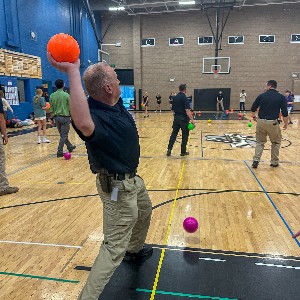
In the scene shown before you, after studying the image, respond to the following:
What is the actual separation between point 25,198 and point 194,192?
2887 millimetres

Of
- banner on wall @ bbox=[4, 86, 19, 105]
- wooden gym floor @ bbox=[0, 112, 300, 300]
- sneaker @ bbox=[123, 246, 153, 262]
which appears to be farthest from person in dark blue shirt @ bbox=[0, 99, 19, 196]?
banner on wall @ bbox=[4, 86, 19, 105]

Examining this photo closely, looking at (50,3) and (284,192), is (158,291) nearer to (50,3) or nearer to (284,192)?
(284,192)

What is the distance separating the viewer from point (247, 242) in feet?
11.5

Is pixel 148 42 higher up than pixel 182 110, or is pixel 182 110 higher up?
pixel 148 42

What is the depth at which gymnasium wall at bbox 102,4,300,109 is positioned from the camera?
24391 mm

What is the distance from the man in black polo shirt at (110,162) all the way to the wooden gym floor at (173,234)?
1.86ft

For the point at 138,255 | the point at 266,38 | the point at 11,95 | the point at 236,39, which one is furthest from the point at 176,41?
the point at 138,255

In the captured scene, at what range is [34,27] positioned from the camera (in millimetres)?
16875

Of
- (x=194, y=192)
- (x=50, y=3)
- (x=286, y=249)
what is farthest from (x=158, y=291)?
(x=50, y=3)

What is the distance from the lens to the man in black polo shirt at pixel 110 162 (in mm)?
2012

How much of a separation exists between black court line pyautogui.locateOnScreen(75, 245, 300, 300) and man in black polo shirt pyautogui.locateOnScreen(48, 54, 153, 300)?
56cm

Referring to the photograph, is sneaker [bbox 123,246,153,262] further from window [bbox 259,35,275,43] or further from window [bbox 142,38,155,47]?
window [bbox 259,35,275,43]

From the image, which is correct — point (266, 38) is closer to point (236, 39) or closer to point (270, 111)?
point (236, 39)

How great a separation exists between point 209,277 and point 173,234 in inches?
38.2
